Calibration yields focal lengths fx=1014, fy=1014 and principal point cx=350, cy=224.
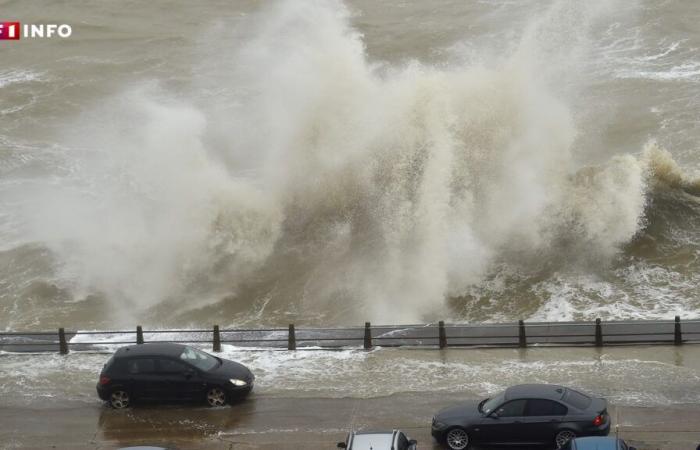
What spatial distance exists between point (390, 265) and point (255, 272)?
14.2ft

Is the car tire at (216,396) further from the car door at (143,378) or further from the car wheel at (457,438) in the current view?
the car wheel at (457,438)

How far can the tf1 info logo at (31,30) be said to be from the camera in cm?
6038

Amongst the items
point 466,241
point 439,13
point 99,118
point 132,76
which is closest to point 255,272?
point 466,241

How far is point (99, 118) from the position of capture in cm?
4778

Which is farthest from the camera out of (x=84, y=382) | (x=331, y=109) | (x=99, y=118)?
(x=99, y=118)

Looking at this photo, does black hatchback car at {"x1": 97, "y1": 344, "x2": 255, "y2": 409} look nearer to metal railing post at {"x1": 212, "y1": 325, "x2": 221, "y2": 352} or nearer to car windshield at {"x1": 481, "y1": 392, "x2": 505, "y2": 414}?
metal railing post at {"x1": 212, "y1": 325, "x2": 221, "y2": 352}

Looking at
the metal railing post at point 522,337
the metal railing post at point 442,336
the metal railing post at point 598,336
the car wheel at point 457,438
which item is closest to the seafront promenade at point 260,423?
the car wheel at point 457,438

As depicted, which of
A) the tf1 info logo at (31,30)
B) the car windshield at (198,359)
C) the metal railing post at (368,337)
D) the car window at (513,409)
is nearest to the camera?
the car window at (513,409)

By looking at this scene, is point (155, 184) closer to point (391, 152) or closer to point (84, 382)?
point (391, 152)

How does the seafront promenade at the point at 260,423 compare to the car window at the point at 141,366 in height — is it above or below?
below

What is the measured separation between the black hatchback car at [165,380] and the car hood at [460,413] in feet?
14.5

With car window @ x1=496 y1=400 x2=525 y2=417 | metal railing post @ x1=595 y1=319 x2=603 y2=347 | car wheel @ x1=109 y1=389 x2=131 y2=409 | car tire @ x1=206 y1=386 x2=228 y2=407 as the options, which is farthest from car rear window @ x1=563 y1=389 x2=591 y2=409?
car wheel @ x1=109 y1=389 x2=131 y2=409

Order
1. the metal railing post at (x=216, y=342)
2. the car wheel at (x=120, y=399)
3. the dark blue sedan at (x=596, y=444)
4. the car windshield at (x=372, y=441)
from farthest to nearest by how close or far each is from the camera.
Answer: the metal railing post at (x=216, y=342) < the car wheel at (x=120, y=399) < the car windshield at (x=372, y=441) < the dark blue sedan at (x=596, y=444)

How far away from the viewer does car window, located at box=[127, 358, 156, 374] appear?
20.1 m
